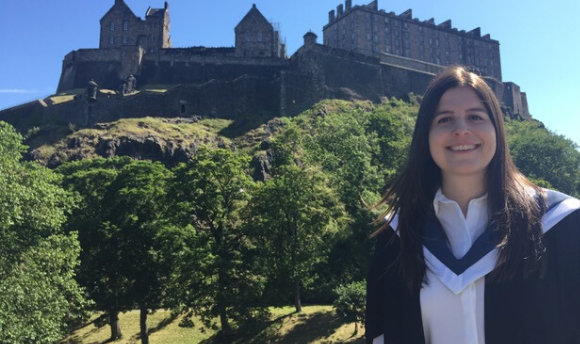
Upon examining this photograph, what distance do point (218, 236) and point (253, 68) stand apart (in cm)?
3564

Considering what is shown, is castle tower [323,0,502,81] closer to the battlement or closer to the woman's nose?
the battlement

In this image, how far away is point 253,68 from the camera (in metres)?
52.9

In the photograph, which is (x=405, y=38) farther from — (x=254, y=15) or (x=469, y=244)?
(x=469, y=244)

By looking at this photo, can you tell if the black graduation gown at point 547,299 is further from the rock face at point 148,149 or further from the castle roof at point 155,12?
the castle roof at point 155,12

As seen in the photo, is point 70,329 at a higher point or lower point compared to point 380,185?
lower

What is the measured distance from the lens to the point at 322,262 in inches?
890

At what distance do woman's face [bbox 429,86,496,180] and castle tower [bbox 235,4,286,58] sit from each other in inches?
2185

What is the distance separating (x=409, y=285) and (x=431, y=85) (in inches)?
42.0

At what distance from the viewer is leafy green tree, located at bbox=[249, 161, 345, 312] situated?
20094 mm

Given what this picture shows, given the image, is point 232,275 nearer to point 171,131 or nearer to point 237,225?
point 237,225

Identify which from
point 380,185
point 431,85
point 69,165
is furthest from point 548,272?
point 69,165

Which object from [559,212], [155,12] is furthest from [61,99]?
[559,212]

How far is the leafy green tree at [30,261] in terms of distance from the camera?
13367 millimetres

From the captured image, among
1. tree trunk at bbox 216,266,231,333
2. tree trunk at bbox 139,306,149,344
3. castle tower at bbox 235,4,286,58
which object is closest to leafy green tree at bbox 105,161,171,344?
tree trunk at bbox 139,306,149,344
